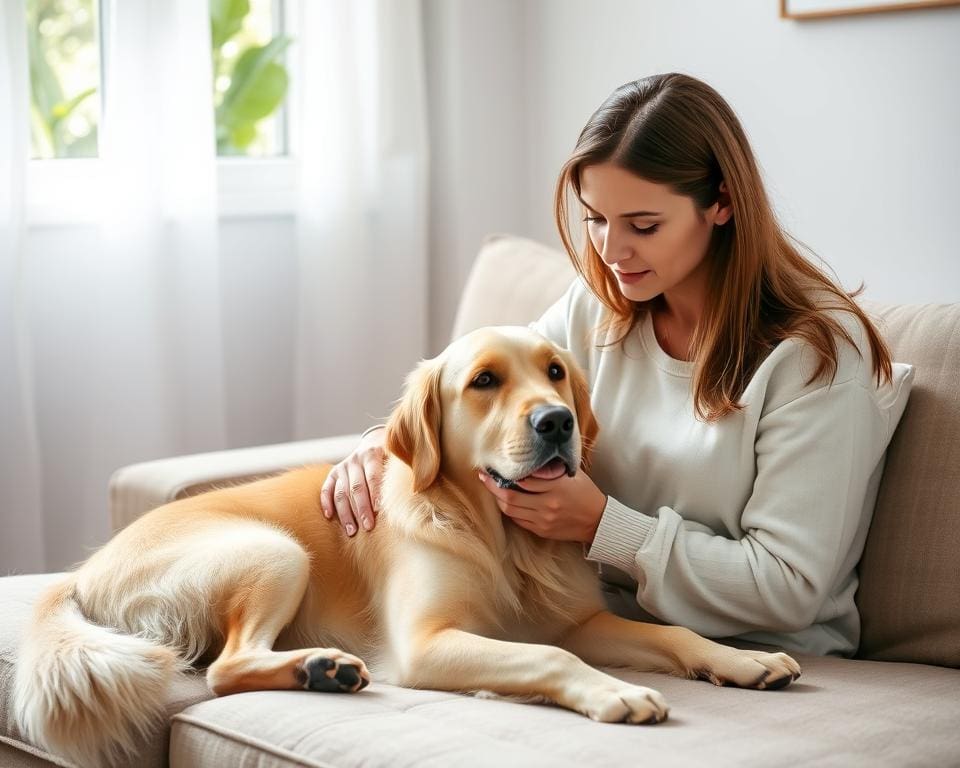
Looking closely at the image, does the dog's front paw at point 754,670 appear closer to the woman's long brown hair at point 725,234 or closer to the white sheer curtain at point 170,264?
the woman's long brown hair at point 725,234

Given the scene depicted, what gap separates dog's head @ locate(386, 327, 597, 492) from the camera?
1.79 metres

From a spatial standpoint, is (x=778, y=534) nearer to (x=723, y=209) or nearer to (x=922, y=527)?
(x=922, y=527)

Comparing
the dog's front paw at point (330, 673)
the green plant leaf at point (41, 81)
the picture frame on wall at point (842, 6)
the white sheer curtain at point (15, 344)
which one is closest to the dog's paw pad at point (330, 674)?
the dog's front paw at point (330, 673)

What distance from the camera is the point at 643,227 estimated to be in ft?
6.22

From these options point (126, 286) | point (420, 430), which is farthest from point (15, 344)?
point (420, 430)

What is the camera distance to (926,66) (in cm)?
264

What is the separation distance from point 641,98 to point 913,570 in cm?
84

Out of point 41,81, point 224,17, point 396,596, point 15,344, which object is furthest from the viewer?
point 224,17

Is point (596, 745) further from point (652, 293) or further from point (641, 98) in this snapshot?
point (641, 98)

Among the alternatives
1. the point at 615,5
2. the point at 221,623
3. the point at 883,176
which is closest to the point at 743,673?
the point at 221,623

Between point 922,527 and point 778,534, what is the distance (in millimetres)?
262

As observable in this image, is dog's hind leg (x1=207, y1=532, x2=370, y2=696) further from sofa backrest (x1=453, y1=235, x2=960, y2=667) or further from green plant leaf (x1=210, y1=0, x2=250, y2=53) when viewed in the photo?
green plant leaf (x1=210, y1=0, x2=250, y2=53)

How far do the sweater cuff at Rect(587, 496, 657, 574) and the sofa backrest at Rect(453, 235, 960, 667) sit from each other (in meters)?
0.40

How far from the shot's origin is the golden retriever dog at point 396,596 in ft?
5.49
